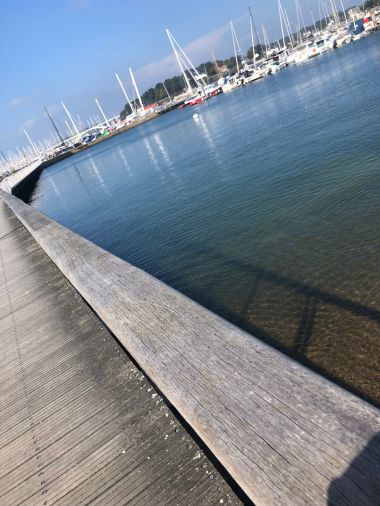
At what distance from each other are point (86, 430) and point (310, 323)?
5.13m

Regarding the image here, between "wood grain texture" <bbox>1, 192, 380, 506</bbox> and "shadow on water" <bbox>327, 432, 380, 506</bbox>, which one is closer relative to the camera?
"shadow on water" <bbox>327, 432, 380, 506</bbox>

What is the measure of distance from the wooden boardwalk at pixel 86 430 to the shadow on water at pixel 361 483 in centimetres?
104

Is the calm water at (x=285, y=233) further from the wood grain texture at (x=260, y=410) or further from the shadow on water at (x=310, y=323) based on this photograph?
the wood grain texture at (x=260, y=410)

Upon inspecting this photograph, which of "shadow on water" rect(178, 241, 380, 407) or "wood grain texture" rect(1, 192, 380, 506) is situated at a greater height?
"wood grain texture" rect(1, 192, 380, 506)

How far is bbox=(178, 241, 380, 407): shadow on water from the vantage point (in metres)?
6.59

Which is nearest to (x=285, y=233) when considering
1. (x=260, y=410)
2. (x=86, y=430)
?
(x=86, y=430)

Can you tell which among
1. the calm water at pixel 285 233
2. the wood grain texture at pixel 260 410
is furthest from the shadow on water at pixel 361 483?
the calm water at pixel 285 233

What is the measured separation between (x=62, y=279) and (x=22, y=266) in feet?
10.7

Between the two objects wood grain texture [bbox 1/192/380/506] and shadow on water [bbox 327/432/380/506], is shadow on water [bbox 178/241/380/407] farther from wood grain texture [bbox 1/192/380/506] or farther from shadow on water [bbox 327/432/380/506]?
shadow on water [bbox 327/432/380/506]

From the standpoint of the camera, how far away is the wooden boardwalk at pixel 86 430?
131 inches

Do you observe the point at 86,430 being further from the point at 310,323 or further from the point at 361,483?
the point at 310,323

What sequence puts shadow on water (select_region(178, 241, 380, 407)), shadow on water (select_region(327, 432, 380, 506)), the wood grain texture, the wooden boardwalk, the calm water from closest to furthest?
shadow on water (select_region(327, 432, 380, 506)) < the wood grain texture < the wooden boardwalk < shadow on water (select_region(178, 241, 380, 407)) < the calm water

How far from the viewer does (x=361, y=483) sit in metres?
2.04

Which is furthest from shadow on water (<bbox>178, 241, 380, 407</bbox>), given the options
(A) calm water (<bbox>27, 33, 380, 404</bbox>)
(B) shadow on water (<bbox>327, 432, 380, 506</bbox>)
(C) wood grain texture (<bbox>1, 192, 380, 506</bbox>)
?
(B) shadow on water (<bbox>327, 432, 380, 506</bbox>)
